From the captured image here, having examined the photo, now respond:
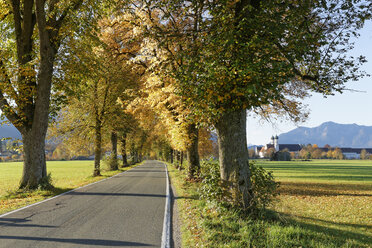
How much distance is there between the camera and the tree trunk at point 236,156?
22.6 feet

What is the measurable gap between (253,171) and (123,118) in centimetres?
1882

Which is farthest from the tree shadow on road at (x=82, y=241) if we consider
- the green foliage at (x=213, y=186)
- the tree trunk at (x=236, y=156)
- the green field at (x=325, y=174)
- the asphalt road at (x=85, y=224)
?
the green field at (x=325, y=174)

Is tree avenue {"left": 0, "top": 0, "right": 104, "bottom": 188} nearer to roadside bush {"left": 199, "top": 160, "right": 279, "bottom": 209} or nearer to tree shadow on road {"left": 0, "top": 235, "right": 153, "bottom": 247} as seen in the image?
tree shadow on road {"left": 0, "top": 235, "right": 153, "bottom": 247}

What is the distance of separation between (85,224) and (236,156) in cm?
466

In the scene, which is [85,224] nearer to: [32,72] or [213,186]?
[213,186]

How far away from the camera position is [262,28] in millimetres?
6543

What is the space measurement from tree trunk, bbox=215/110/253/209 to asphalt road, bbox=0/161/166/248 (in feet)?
7.81

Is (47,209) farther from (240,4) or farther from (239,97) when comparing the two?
(240,4)

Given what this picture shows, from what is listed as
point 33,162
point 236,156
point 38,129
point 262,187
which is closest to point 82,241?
point 236,156

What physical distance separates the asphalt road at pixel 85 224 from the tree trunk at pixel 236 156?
2.38m

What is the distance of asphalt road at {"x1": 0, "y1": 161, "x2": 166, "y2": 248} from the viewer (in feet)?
17.4

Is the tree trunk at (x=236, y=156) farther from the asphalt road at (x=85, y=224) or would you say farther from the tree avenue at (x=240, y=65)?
the asphalt road at (x=85, y=224)

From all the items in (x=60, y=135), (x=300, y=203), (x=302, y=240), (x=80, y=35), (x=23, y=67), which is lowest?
(x=300, y=203)

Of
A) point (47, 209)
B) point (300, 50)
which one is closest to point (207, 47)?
point (300, 50)
